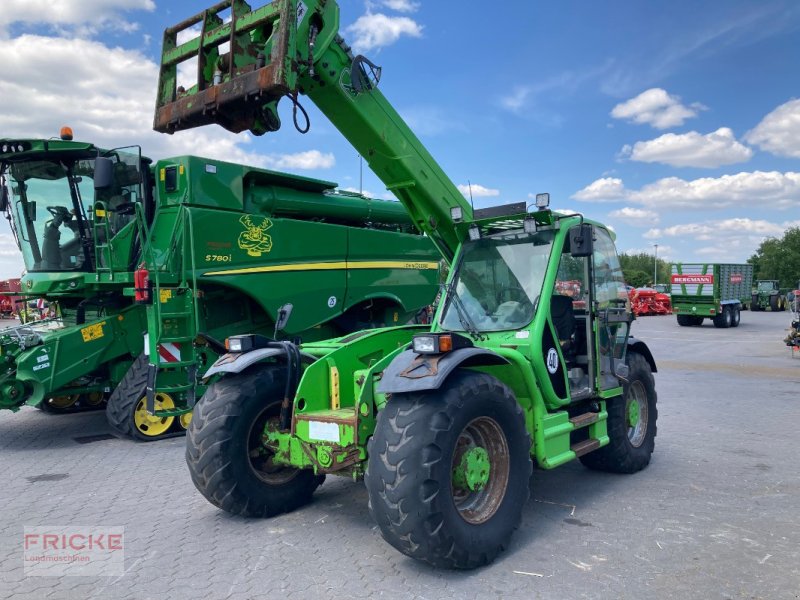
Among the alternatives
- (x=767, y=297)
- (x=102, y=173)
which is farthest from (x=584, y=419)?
(x=767, y=297)

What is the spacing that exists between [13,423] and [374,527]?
703cm

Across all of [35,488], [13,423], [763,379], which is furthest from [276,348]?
[763,379]

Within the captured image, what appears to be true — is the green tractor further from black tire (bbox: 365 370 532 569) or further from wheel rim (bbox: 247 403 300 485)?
wheel rim (bbox: 247 403 300 485)

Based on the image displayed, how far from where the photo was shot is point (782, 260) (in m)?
71.1

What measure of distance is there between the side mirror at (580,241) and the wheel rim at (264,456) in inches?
102

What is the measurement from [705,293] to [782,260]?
53.9m

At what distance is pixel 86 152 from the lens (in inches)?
328

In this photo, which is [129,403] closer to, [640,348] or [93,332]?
[93,332]

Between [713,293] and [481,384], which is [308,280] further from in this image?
[713,293]

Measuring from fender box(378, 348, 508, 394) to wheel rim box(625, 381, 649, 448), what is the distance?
2553 mm

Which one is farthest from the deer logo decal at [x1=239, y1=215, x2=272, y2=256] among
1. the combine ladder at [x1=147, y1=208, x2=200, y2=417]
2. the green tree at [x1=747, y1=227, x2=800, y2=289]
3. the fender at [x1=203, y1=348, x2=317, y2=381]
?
the green tree at [x1=747, y1=227, x2=800, y2=289]

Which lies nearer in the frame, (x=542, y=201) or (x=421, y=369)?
(x=421, y=369)

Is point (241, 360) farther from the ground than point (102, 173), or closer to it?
closer to it

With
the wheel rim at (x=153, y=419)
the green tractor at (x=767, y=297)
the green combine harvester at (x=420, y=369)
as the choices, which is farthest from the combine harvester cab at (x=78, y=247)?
the green tractor at (x=767, y=297)
